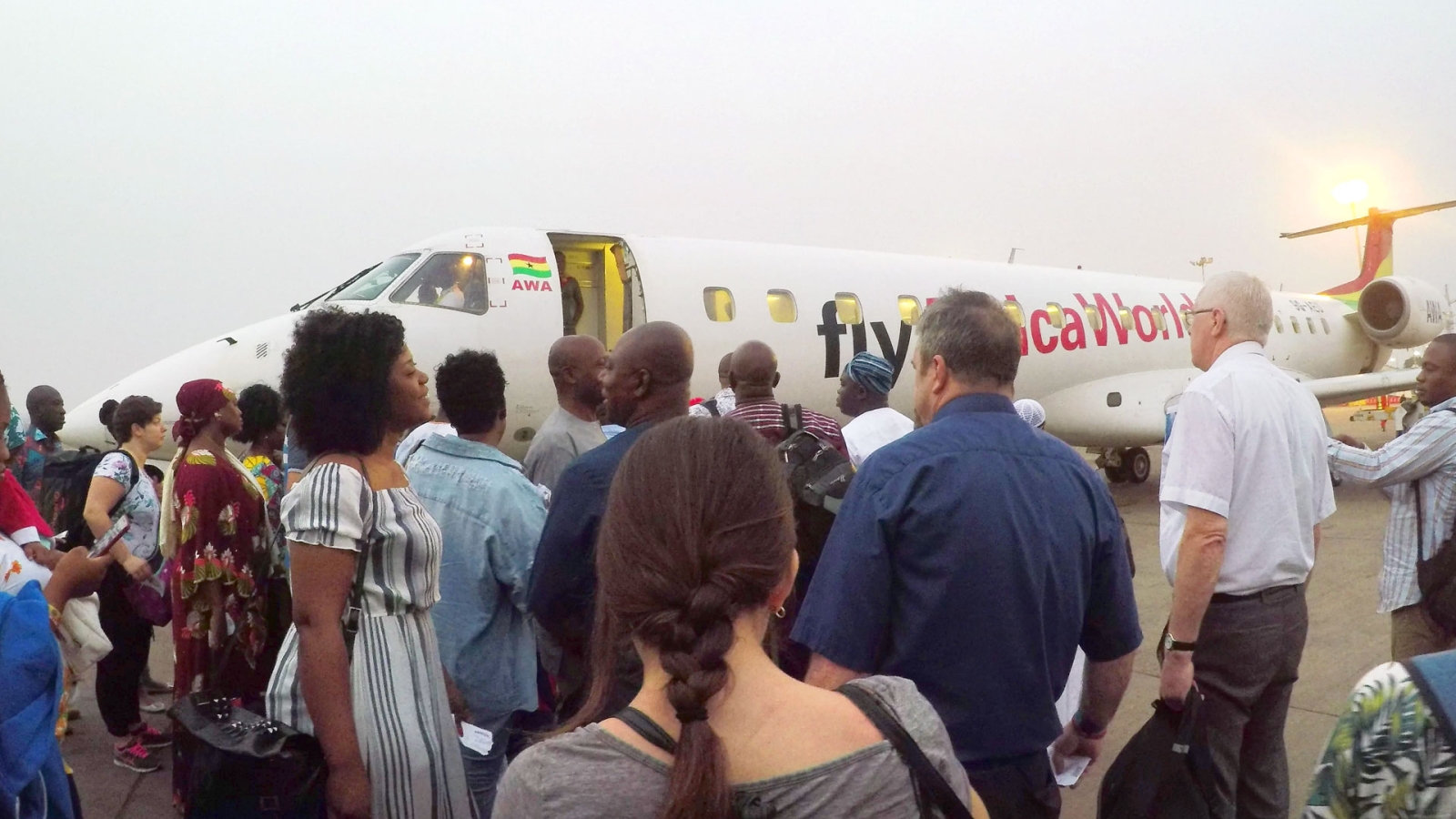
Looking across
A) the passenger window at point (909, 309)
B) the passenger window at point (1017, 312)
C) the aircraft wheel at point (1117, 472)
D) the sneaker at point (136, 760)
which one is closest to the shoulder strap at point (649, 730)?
the sneaker at point (136, 760)

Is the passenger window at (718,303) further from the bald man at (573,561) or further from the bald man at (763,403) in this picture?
the bald man at (573,561)

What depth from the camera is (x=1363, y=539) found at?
32.8 ft

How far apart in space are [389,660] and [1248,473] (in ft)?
8.11

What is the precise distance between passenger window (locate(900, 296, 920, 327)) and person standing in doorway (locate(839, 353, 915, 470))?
7221mm

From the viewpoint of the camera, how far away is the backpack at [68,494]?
17.3ft

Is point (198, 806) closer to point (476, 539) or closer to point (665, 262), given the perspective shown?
point (476, 539)

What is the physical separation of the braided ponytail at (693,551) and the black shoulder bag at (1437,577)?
3.39 metres

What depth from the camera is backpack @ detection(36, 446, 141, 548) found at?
17.3ft

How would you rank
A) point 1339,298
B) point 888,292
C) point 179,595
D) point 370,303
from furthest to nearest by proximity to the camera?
point 1339,298, point 888,292, point 370,303, point 179,595

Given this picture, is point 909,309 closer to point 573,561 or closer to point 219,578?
point 219,578

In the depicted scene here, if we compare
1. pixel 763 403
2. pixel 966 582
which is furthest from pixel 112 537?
pixel 966 582

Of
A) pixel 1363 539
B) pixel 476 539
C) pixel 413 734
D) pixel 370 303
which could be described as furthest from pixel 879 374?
pixel 1363 539

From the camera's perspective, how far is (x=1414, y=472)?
3590 mm

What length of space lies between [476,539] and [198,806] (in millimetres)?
1051
